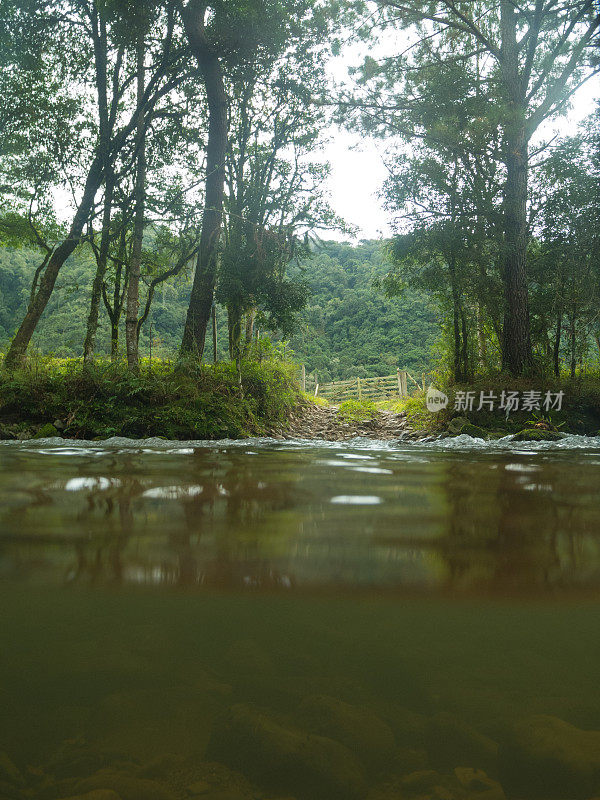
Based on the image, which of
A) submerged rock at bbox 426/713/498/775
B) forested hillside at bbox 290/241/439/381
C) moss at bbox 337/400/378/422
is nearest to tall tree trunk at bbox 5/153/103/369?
moss at bbox 337/400/378/422

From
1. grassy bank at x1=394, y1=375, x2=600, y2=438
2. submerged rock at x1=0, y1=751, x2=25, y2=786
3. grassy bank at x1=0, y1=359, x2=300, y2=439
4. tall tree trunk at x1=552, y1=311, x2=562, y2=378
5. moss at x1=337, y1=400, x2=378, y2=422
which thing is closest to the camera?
submerged rock at x1=0, y1=751, x2=25, y2=786

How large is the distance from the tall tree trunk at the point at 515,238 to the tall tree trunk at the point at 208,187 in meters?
4.98

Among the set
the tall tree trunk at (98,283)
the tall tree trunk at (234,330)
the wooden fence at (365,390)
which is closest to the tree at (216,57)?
the tall tree trunk at (234,330)

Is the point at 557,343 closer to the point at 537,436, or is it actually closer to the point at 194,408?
the point at 537,436

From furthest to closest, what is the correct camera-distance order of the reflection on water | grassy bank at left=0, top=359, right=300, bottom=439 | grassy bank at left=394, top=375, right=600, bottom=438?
grassy bank at left=394, top=375, right=600, bottom=438
grassy bank at left=0, top=359, right=300, bottom=439
the reflection on water

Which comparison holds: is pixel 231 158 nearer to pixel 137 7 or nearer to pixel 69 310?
pixel 137 7

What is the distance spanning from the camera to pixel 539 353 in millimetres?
8914

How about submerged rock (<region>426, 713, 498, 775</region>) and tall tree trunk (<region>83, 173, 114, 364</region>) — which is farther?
tall tree trunk (<region>83, 173, 114, 364</region>)

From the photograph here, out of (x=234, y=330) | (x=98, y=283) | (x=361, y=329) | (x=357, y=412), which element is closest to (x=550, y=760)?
(x=234, y=330)

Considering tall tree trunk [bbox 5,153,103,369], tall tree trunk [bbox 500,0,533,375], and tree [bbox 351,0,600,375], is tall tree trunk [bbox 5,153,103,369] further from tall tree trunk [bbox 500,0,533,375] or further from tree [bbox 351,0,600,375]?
tall tree trunk [bbox 500,0,533,375]

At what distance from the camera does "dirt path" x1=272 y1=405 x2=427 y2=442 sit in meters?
8.28

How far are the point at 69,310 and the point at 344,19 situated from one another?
23938 mm

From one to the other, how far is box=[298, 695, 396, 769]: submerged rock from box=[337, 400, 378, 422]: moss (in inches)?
384

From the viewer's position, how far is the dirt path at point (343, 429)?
8281mm
